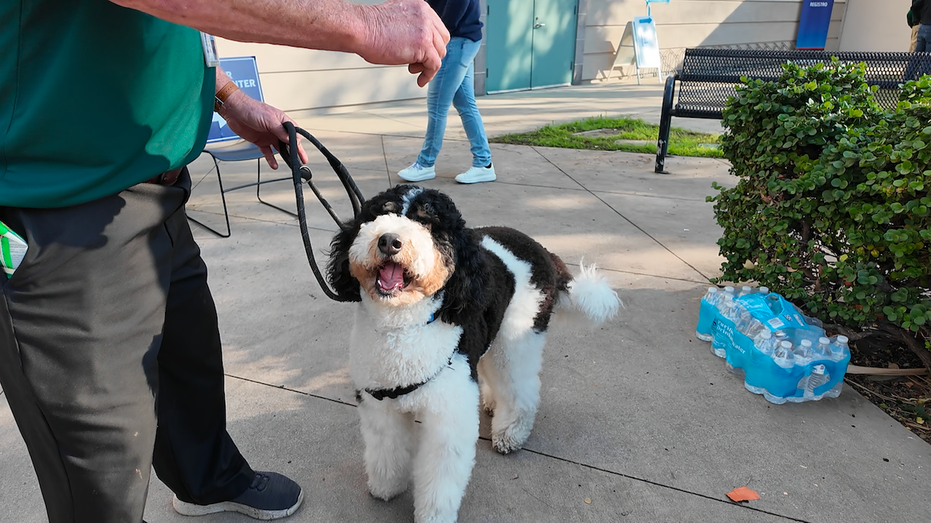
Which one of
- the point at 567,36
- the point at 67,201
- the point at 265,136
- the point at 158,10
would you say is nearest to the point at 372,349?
the point at 265,136

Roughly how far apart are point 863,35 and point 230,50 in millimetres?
16593

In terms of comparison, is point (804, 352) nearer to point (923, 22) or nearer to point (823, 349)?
point (823, 349)

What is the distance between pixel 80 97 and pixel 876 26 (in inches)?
765

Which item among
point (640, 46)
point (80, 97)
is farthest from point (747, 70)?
point (640, 46)

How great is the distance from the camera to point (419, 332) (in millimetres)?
1944

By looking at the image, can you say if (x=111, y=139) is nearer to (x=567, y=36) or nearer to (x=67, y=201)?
(x=67, y=201)

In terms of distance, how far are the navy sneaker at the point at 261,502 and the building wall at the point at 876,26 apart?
17771 millimetres

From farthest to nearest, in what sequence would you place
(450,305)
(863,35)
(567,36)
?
1. (863,35)
2. (567,36)
3. (450,305)

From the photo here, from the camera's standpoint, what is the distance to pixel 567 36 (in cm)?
1250

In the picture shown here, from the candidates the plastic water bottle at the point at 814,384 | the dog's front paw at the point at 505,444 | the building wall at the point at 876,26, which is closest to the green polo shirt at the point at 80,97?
the dog's front paw at the point at 505,444

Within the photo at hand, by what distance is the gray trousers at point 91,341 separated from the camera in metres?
1.21

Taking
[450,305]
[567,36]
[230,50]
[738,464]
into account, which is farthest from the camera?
[567,36]

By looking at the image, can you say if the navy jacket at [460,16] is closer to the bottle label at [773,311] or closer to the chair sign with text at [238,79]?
the chair sign with text at [238,79]

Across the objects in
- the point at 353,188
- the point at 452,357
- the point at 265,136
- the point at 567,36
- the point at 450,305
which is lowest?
the point at 452,357
